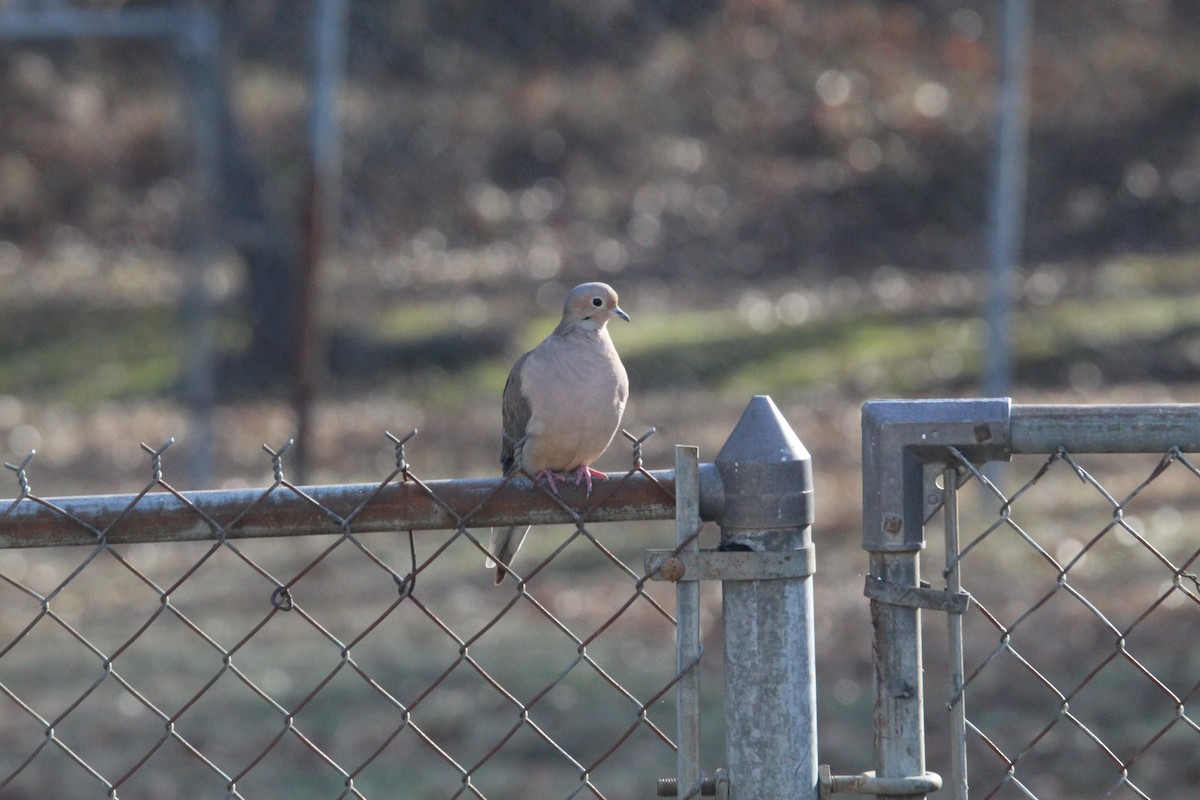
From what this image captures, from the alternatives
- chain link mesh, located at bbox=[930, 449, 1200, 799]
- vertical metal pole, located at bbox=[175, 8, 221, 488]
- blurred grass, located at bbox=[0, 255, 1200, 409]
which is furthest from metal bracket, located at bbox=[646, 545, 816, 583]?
blurred grass, located at bbox=[0, 255, 1200, 409]

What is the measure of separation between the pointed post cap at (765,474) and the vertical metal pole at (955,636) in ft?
0.61

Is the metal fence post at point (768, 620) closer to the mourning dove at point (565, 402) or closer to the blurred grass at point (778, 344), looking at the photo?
the mourning dove at point (565, 402)

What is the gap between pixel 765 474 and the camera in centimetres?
171

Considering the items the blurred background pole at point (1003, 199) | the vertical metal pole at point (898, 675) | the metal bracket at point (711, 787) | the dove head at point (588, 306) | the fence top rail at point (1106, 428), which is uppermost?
the blurred background pole at point (1003, 199)

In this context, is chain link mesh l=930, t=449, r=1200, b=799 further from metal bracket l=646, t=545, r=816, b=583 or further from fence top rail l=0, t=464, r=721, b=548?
fence top rail l=0, t=464, r=721, b=548

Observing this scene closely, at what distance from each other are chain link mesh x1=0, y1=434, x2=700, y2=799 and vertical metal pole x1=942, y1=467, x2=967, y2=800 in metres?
1.40

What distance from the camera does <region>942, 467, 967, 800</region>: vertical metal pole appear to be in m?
1.77

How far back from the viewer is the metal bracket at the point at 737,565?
171 cm

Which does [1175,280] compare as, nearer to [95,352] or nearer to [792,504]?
[95,352]

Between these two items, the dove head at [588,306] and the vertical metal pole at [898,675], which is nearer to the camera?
the vertical metal pole at [898,675]

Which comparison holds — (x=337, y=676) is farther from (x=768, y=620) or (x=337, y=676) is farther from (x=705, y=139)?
(x=705, y=139)

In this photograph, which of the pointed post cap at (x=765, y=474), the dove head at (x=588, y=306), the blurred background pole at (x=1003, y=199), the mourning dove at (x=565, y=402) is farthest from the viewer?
the blurred background pole at (x=1003, y=199)

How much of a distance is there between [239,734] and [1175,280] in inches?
313

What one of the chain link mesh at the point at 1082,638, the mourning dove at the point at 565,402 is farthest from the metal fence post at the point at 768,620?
the mourning dove at the point at 565,402
